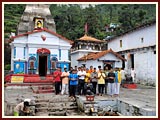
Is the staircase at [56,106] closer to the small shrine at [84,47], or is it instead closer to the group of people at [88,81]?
the group of people at [88,81]

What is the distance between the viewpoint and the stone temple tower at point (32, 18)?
2305 cm

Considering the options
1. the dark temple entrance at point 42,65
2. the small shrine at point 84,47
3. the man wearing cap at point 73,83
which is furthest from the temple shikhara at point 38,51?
the man wearing cap at point 73,83

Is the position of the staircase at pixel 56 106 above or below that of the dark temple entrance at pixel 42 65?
below

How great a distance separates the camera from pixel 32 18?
2391cm

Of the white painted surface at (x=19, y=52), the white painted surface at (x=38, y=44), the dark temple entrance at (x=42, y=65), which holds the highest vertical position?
the white painted surface at (x=38, y=44)

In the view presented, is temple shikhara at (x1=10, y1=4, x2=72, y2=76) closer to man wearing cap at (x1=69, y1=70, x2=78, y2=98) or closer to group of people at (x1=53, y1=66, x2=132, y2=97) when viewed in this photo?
group of people at (x1=53, y1=66, x2=132, y2=97)

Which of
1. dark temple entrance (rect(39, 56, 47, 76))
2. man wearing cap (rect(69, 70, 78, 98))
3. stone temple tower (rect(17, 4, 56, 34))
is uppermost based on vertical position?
stone temple tower (rect(17, 4, 56, 34))

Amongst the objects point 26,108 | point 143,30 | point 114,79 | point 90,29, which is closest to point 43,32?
point 143,30

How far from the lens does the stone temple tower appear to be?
23047 millimetres

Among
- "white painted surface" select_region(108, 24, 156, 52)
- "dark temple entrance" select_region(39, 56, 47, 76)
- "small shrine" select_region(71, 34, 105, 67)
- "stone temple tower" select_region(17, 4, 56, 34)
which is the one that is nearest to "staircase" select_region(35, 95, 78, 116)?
"dark temple entrance" select_region(39, 56, 47, 76)

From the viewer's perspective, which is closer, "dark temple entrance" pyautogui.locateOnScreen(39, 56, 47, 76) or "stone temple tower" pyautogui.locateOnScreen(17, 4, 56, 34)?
"dark temple entrance" pyautogui.locateOnScreen(39, 56, 47, 76)

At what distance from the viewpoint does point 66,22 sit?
128ft

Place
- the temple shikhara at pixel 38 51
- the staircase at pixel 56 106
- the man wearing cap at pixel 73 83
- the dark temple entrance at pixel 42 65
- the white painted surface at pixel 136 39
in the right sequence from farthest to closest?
the dark temple entrance at pixel 42 65
the white painted surface at pixel 136 39
the temple shikhara at pixel 38 51
the man wearing cap at pixel 73 83
the staircase at pixel 56 106

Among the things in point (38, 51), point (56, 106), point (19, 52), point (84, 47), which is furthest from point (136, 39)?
point (56, 106)
